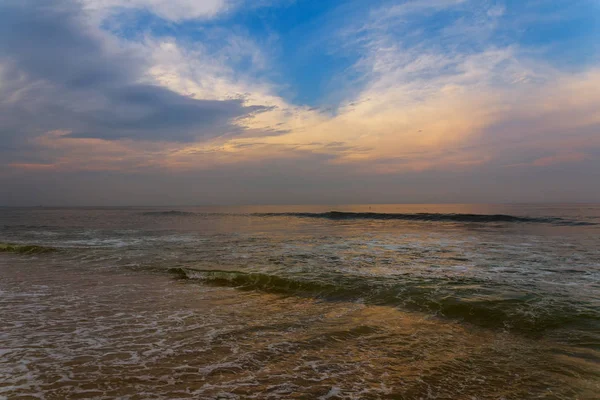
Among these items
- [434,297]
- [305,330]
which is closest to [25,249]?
[305,330]

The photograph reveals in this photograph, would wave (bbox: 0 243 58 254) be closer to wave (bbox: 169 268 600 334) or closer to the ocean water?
the ocean water

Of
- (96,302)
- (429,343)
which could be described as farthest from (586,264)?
(96,302)

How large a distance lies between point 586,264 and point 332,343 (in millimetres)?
12916

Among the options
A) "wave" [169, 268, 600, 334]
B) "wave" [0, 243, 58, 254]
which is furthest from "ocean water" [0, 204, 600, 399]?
"wave" [0, 243, 58, 254]

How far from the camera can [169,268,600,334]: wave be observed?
7.54 m

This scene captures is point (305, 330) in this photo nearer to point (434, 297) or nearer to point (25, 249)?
point (434, 297)

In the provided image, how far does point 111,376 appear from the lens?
4.88 m

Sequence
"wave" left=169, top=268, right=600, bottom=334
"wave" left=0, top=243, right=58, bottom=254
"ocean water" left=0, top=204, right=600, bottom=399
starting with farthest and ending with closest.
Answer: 1. "wave" left=0, top=243, right=58, bottom=254
2. "wave" left=169, top=268, right=600, bottom=334
3. "ocean water" left=0, top=204, right=600, bottom=399

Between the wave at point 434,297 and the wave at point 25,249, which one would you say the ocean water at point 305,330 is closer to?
the wave at point 434,297

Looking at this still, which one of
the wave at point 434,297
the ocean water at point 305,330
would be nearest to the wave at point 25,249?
the ocean water at point 305,330

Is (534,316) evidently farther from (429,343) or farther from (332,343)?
(332,343)

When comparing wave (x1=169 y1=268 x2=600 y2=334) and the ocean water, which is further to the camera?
wave (x1=169 y1=268 x2=600 y2=334)

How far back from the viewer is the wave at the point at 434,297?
24.7ft

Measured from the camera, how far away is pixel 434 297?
9.21m
